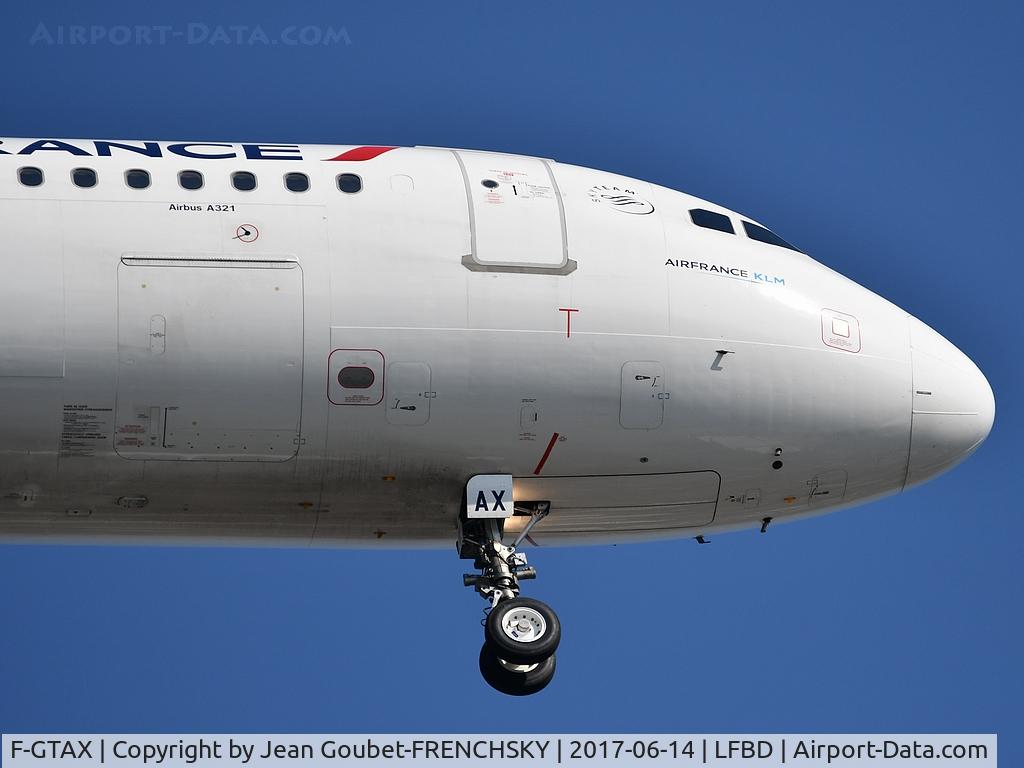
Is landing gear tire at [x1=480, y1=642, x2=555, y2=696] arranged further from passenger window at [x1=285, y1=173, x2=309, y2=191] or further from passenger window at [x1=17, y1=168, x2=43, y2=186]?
passenger window at [x1=17, y1=168, x2=43, y2=186]

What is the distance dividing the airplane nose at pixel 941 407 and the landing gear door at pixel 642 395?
11.2 ft

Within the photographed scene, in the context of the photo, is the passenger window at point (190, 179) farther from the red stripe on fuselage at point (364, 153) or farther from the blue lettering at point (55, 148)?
the red stripe on fuselage at point (364, 153)

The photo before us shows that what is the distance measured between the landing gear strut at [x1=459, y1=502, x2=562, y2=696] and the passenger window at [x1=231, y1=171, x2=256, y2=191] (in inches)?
189

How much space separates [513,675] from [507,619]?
2.24 ft

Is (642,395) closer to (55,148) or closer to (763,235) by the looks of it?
(763,235)

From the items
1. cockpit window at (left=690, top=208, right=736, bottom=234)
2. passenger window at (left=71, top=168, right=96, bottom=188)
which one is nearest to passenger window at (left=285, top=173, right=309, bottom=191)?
passenger window at (left=71, top=168, right=96, bottom=188)

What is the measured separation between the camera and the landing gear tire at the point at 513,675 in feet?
84.0

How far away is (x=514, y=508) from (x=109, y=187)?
6.26 metres

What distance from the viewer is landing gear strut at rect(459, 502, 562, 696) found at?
25.4 meters

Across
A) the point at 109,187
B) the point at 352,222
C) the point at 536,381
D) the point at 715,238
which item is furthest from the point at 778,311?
the point at 109,187

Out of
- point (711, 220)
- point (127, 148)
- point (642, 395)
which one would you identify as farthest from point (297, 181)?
point (711, 220)

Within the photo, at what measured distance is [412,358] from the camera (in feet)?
82.6
